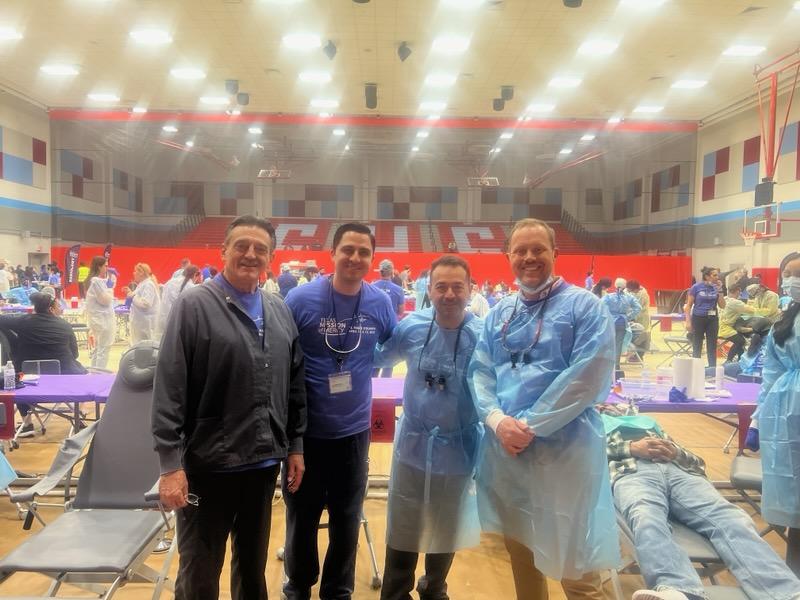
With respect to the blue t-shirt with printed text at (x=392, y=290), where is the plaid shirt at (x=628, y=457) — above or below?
below

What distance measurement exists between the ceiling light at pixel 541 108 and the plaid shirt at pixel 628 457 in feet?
42.2

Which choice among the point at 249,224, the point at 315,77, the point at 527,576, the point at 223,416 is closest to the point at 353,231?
the point at 249,224

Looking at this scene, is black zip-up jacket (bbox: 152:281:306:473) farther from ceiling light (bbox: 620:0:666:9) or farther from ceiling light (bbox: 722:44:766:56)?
ceiling light (bbox: 722:44:766:56)

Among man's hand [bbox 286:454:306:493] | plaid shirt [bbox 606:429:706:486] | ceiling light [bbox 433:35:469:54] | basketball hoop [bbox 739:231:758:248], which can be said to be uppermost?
ceiling light [bbox 433:35:469:54]

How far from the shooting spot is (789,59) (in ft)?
35.9

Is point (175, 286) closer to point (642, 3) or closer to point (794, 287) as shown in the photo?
point (794, 287)

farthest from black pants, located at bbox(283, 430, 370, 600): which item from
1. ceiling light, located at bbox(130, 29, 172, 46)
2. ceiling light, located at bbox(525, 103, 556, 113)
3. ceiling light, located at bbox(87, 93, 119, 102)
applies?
ceiling light, located at bbox(87, 93, 119, 102)

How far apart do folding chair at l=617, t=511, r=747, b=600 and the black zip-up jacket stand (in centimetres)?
140

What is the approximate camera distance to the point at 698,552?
1.96 metres

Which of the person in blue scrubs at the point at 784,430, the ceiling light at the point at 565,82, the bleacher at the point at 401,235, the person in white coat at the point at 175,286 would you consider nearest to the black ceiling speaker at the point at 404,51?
the ceiling light at the point at 565,82

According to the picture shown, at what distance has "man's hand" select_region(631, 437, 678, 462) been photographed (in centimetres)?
230

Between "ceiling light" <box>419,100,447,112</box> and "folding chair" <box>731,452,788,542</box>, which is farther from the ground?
"ceiling light" <box>419,100,447,112</box>

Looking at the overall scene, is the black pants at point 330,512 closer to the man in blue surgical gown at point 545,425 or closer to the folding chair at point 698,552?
the man in blue surgical gown at point 545,425

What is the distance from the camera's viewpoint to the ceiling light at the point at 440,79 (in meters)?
11.8
